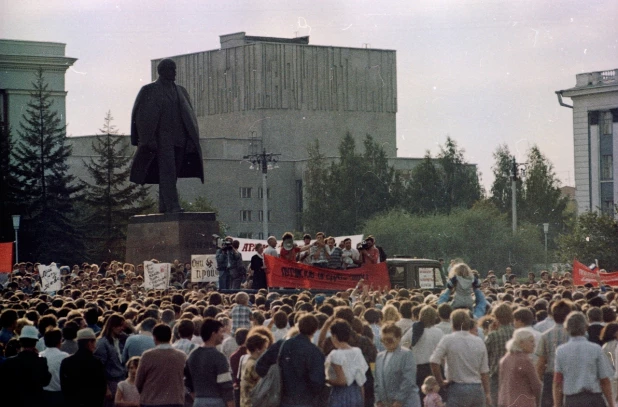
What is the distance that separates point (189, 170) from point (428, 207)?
69.1 metres

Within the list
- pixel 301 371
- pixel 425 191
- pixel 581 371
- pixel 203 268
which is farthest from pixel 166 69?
pixel 425 191

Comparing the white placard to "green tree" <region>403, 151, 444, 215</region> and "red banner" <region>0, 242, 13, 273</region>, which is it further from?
"green tree" <region>403, 151, 444, 215</region>

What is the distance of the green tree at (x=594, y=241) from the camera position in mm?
62438

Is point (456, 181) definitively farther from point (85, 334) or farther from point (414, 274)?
point (85, 334)

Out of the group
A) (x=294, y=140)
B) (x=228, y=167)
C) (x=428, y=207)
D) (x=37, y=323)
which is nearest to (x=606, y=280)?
(x=37, y=323)

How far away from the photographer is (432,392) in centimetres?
1334

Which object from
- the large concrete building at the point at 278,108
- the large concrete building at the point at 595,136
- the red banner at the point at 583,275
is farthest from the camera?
the large concrete building at the point at 278,108

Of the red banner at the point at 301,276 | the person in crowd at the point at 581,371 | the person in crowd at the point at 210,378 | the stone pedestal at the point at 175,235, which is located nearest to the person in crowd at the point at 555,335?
the person in crowd at the point at 581,371

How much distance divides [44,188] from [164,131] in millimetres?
43671

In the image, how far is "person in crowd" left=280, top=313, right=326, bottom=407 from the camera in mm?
12211

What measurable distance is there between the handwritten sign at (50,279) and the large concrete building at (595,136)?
6795 cm

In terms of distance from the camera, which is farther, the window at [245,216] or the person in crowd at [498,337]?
the window at [245,216]

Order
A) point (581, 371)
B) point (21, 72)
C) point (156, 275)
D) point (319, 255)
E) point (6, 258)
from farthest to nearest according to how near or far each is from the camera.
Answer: point (21, 72) → point (6, 258) → point (156, 275) → point (319, 255) → point (581, 371)

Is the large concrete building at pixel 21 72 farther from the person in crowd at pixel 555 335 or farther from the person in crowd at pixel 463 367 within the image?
the person in crowd at pixel 463 367
